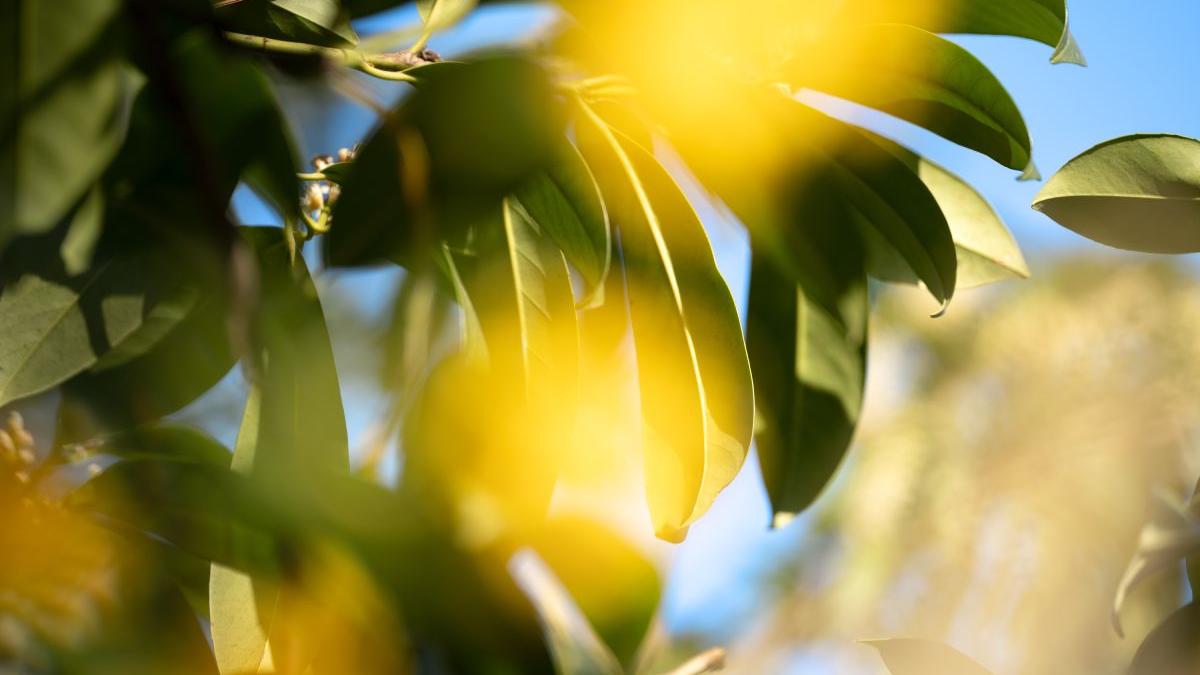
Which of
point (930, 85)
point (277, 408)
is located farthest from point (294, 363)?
point (930, 85)

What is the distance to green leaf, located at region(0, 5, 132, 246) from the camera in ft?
1.03

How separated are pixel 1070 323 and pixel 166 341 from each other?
5.92m

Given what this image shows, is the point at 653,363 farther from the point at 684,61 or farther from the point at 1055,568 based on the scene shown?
the point at 1055,568

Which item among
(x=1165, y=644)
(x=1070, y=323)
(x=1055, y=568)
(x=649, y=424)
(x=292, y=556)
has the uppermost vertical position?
(x=292, y=556)

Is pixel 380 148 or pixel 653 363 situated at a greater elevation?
pixel 380 148

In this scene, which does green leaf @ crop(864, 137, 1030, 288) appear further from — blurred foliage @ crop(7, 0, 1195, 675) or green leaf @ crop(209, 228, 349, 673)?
green leaf @ crop(209, 228, 349, 673)

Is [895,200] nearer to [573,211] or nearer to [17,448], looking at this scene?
[573,211]

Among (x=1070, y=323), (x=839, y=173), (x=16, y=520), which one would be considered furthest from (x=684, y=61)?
(x=1070, y=323)

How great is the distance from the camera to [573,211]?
488 mm

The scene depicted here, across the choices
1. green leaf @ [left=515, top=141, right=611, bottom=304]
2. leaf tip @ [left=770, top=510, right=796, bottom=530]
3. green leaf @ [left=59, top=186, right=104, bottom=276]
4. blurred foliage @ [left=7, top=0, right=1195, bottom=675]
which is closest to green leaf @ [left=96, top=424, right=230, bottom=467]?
blurred foliage @ [left=7, top=0, right=1195, bottom=675]

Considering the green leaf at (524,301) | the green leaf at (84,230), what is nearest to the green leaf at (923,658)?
the green leaf at (524,301)

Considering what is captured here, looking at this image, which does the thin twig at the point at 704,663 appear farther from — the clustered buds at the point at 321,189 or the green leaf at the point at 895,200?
the clustered buds at the point at 321,189

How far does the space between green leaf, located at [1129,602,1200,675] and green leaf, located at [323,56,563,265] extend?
1.47 feet

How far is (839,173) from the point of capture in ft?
1.78
